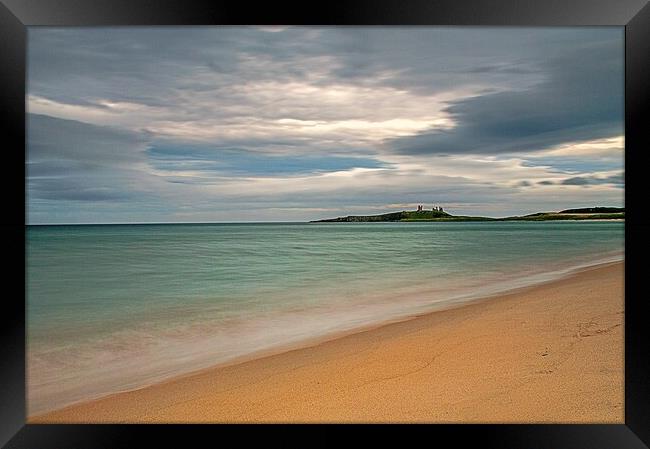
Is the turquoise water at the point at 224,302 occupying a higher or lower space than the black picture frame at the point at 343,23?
lower

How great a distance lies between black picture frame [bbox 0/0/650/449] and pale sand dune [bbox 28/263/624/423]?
0.23 meters

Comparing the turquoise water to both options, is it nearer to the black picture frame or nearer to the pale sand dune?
the pale sand dune

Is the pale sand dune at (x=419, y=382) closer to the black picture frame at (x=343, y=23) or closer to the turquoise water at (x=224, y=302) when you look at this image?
the black picture frame at (x=343, y=23)

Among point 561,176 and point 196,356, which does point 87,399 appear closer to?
point 196,356

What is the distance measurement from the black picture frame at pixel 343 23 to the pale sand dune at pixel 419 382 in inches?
9.2

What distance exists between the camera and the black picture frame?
1630mm

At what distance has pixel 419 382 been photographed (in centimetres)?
232

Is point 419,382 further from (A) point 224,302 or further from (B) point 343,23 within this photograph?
(A) point 224,302

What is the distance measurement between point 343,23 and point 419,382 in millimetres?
1542

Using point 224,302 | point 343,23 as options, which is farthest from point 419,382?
point 224,302

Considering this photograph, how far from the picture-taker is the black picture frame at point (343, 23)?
1.63 m

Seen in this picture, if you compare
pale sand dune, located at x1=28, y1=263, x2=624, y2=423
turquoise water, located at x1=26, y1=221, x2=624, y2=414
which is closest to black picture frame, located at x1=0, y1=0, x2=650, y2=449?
pale sand dune, located at x1=28, y1=263, x2=624, y2=423

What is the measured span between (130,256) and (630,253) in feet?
39.5

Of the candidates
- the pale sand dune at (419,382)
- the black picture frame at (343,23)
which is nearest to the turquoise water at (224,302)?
the pale sand dune at (419,382)
